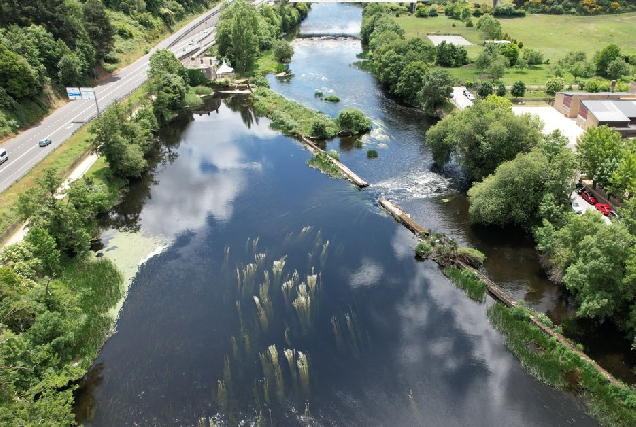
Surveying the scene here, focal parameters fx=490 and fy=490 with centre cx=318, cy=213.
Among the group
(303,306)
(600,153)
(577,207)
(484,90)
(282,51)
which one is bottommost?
(577,207)

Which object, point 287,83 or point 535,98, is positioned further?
point 287,83

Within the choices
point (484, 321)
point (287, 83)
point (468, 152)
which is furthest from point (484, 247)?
point (287, 83)

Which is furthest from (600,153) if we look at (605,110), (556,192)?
(605,110)

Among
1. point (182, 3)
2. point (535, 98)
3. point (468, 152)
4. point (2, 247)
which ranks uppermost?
point (182, 3)

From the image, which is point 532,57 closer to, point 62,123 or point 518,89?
point 518,89

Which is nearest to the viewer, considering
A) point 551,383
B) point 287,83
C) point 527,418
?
point 527,418

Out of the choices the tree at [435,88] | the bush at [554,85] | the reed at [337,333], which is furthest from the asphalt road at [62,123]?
the bush at [554,85]

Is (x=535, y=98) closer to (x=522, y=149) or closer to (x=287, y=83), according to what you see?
(x=522, y=149)
